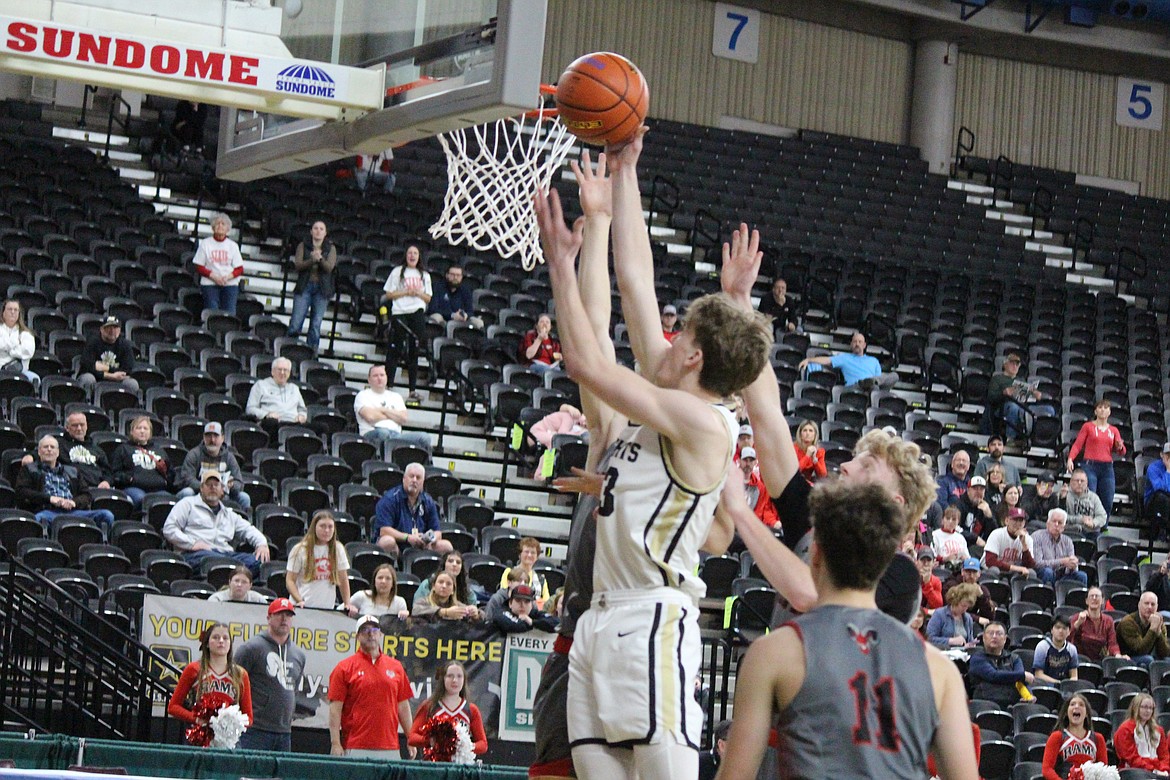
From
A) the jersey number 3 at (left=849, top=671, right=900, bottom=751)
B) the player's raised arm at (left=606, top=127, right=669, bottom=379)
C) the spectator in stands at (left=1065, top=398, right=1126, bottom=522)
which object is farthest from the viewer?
the spectator in stands at (left=1065, top=398, right=1126, bottom=522)

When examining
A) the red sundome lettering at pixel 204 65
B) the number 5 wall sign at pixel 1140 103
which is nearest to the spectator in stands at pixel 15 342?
the red sundome lettering at pixel 204 65

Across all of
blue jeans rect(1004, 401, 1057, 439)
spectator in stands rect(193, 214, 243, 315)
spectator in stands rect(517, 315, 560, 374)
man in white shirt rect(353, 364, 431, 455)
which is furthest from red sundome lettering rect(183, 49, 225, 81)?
blue jeans rect(1004, 401, 1057, 439)

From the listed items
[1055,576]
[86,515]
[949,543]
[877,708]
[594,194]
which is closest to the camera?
[877,708]

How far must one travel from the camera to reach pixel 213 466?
12672 mm

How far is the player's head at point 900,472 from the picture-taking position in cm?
427

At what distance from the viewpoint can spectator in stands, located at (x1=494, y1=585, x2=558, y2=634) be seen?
10930mm

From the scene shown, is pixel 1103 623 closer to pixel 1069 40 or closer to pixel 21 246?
pixel 21 246

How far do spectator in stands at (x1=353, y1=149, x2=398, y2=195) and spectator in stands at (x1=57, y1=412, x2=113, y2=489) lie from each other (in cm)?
783

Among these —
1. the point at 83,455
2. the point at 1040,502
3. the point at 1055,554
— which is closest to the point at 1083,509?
the point at 1040,502

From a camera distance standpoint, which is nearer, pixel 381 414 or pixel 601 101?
pixel 601 101

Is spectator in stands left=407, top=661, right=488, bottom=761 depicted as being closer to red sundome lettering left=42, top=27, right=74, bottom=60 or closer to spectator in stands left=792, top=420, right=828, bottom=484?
spectator in stands left=792, top=420, right=828, bottom=484

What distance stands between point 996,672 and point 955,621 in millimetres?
529

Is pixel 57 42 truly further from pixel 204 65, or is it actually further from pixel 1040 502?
pixel 1040 502

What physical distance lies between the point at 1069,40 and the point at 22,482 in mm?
20026
